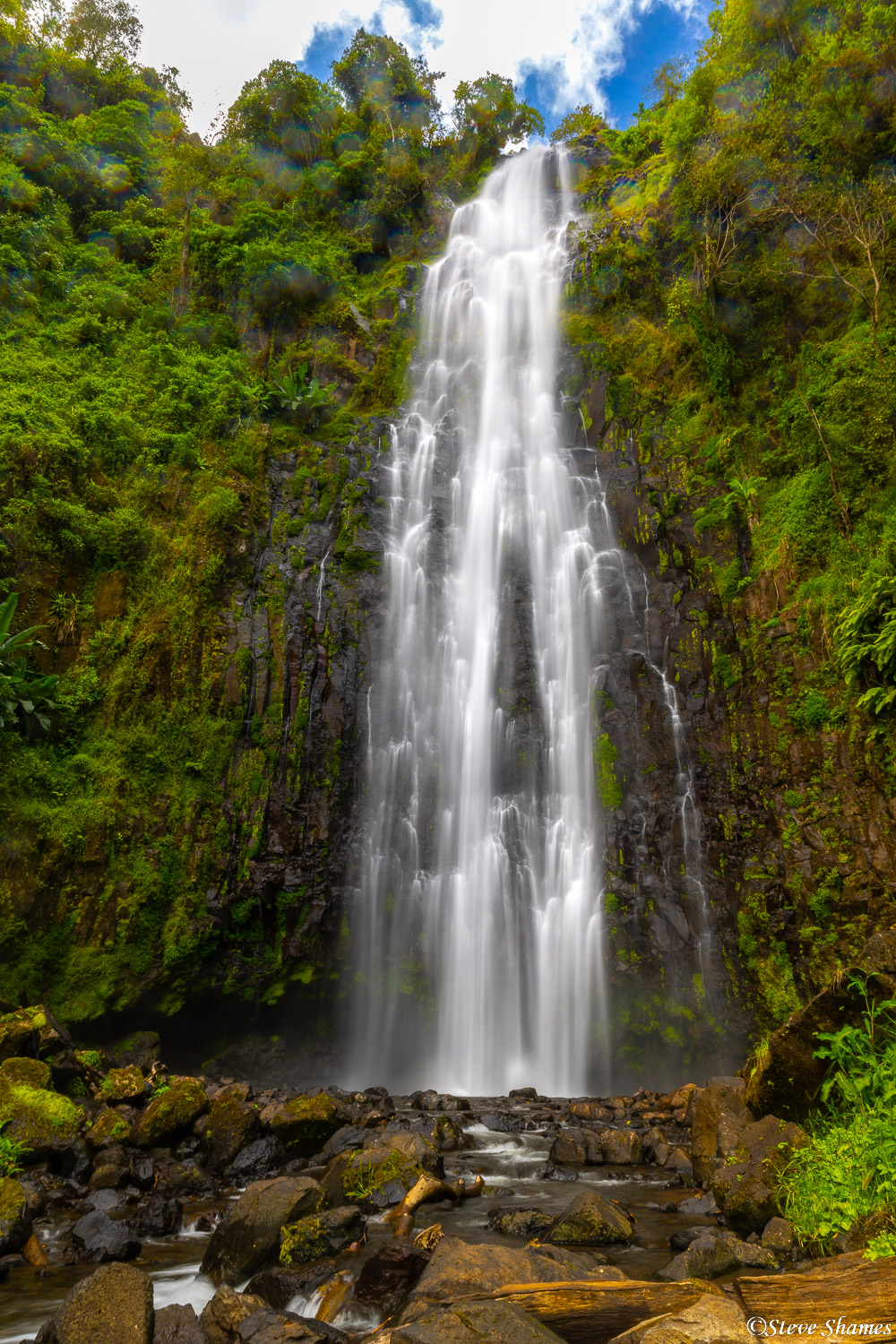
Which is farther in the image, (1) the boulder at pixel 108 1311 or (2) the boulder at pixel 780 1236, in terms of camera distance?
(2) the boulder at pixel 780 1236

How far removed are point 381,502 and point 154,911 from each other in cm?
1113

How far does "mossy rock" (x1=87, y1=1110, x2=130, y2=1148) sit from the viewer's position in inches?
295

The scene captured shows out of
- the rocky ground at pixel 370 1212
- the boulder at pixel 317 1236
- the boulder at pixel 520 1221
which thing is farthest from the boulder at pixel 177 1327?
the boulder at pixel 520 1221

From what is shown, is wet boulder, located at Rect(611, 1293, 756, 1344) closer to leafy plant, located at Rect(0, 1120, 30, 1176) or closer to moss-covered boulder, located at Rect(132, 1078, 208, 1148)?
leafy plant, located at Rect(0, 1120, 30, 1176)

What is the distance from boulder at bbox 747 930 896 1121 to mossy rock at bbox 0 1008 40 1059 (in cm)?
809

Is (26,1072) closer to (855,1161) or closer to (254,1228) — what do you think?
(254,1228)

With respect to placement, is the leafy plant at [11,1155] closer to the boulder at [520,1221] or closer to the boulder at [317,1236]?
the boulder at [317,1236]

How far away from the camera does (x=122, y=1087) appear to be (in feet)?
28.9

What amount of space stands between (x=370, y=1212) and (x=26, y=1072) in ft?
14.5

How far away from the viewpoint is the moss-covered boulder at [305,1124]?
7.88 meters

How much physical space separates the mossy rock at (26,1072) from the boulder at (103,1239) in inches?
86.3

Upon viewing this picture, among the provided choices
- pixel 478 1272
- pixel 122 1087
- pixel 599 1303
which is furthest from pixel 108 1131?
pixel 599 1303

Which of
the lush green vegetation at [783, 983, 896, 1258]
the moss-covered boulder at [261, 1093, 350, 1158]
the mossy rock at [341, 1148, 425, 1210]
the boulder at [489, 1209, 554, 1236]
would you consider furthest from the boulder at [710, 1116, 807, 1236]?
the moss-covered boulder at [261, 1093, 350, 1158]

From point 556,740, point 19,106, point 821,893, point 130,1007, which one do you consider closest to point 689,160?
point 556,740
